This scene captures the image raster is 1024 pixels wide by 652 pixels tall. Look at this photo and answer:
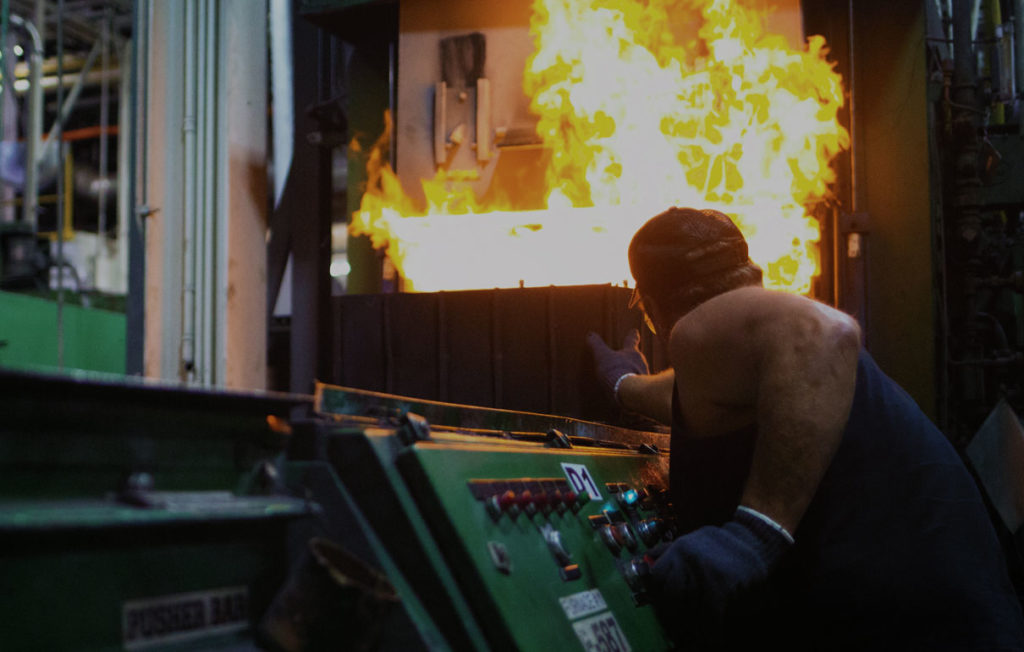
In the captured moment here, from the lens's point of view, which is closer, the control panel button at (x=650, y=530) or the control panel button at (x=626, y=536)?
the control panel button at (x=626, y=536)

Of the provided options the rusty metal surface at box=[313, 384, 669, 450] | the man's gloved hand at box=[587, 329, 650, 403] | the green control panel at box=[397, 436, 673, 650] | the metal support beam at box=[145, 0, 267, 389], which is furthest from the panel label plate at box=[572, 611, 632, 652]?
the metal support beam at box=[145, 0, 267, 389]

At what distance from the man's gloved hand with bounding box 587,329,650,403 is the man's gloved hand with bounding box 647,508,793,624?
127cm

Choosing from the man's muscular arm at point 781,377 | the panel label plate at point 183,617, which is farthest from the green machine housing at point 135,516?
the man's muscular arm at point 781,377

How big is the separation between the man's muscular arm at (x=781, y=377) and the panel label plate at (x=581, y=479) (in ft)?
1.14

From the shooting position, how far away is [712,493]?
2.23 m

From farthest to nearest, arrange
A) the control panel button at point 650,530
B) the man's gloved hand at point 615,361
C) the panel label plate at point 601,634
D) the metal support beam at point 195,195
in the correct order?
the metal support beam at point 195,195 < the man's gloved hand at point 615,361 < the control panel button at point 650,530 < the panel label plate at point 601,634

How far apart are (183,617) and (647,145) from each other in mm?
3720

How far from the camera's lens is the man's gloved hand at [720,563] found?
6.07 ft

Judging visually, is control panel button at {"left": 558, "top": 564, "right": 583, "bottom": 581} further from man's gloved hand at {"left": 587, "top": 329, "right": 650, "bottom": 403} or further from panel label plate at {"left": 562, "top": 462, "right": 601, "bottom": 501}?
man's gloved hand at {"left": 587, "top": 329, "right": 650, "bottom": 403}

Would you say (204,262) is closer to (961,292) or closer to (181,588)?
(181,588)

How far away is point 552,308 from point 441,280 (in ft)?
4.56

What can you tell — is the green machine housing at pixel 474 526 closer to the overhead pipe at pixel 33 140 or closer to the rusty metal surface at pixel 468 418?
the rusty metal surface at pixel 468 418

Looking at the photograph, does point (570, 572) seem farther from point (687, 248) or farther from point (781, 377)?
point (687, 248)

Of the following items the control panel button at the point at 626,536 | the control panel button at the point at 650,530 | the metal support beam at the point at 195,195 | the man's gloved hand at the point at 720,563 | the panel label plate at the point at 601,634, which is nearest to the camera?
the panel label plate at the point at 601,634
